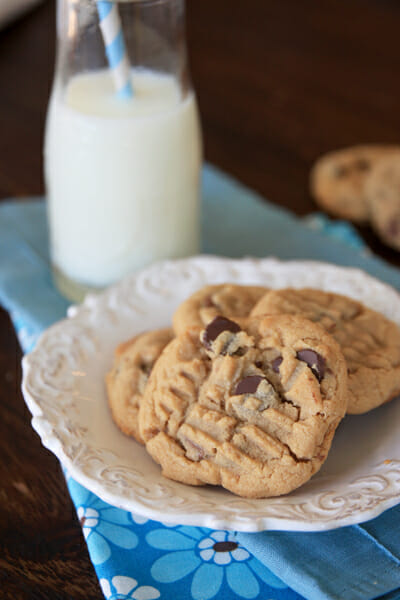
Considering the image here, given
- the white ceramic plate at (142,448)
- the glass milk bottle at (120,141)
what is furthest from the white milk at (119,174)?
the white ceramic plate at (142,448)

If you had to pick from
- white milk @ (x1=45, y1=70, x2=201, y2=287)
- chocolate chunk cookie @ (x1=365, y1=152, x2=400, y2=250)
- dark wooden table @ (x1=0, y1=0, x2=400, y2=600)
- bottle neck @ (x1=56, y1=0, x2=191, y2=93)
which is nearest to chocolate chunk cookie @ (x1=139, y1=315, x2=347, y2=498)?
dark wooden table @ (x1=0, y1=0, x2=400, y2=600)

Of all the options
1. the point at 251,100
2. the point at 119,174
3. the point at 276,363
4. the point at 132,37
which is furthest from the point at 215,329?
the point at 251,100

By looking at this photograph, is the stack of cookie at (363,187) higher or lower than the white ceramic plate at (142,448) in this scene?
lower

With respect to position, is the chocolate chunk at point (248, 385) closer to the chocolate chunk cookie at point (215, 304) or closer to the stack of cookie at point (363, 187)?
the chocolate chunk cookie at point (215, 304)

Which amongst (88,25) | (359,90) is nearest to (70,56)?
(88,25)

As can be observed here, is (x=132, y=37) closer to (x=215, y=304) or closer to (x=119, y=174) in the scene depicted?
(x=119, y=174)

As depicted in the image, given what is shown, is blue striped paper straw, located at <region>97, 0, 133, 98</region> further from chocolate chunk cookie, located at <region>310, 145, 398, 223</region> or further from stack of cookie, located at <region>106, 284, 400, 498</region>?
chocolate chunk cookie, located at <region>310, 145, 398, 223</region>

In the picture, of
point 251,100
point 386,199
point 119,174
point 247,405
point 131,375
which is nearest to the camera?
point 247,405
